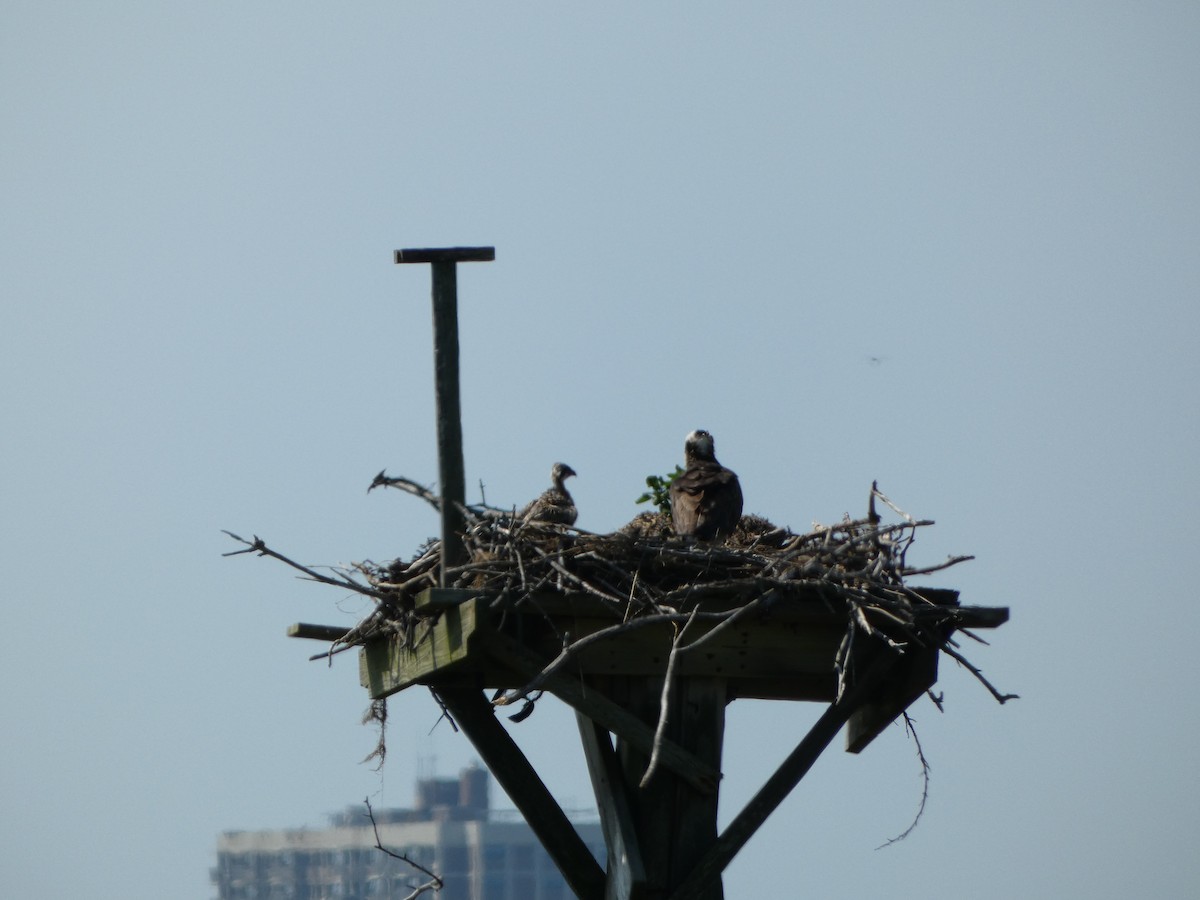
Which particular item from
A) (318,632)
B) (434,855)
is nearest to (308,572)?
(318,632)

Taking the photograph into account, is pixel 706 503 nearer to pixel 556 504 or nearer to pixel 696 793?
pixel 556 504

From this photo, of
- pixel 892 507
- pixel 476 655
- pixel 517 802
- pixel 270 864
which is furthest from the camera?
pixel 270 864

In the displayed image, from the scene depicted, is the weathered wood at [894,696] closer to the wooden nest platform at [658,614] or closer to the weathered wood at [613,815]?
the wooden nest platform at [658,614]

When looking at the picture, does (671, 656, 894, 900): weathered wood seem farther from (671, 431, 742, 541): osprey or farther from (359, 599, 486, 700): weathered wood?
(671, 431, 742, 541): osprey

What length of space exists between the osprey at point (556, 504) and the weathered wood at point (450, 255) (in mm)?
2049

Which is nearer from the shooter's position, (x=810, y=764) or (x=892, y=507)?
(x=810, y=764)

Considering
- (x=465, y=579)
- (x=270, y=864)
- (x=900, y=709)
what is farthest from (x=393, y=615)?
(x=270, y=864)

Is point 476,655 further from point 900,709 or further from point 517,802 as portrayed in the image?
point 900,709

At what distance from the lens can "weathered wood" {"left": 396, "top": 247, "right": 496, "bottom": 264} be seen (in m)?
9.10

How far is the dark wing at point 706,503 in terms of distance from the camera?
10938mm

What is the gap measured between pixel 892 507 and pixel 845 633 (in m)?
1.00

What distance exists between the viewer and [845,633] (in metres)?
9.08

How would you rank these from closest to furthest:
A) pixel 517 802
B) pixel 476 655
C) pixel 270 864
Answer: pixel 476 655, pixel 517 802, pixel 270 864

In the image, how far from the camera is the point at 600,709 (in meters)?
8.53
